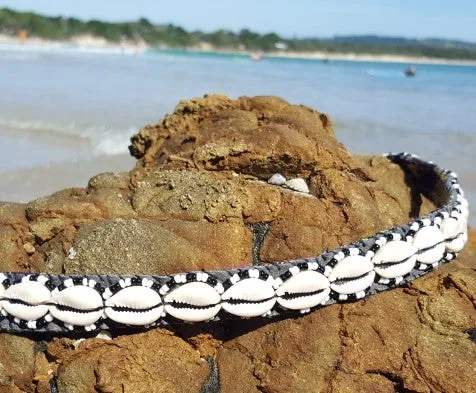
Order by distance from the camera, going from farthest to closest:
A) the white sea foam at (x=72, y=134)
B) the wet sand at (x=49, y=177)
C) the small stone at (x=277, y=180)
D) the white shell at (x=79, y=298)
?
the white sea foam at (x=72, y=134) < the wet sand at (x=49, y=177) < the small stone at (x=277, y=180) < the white shell at (x=79, y=298)

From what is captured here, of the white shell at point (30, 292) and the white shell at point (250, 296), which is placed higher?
the white shell at point (250, 296)

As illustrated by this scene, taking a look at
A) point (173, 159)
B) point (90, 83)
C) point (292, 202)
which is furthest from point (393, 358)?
point (90, 83)

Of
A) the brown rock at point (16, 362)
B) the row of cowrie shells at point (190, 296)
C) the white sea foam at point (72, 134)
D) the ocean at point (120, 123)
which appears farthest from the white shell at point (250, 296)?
the white sea foam at point (72, 134)

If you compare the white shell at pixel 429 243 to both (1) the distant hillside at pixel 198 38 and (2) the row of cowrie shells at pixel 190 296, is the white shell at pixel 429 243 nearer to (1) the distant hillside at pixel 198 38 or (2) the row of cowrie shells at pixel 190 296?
(2) the row of cowrie shells at pixel 190 296

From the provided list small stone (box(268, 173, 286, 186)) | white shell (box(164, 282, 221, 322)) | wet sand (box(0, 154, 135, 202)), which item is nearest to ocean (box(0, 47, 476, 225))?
wet sand (box(0, 154, 135, 202))

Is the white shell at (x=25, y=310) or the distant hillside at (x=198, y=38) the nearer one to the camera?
the white shell at (x=25, y=310)

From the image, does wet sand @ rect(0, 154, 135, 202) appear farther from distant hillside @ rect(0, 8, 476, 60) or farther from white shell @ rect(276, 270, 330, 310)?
distant hillside @ rect(0, 8, 476, 60)

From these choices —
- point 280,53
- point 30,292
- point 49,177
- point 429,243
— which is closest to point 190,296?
point 30,292
